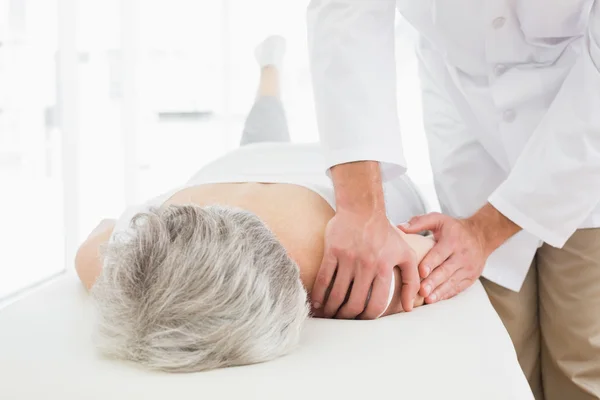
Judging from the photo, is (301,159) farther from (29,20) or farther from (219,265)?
(29,20)

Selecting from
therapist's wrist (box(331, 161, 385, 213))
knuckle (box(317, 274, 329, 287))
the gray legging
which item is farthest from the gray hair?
the gray legging

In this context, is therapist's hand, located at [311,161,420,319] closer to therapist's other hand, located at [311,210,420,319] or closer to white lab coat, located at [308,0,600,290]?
therapist's other hand, located at [311,210,420,319]

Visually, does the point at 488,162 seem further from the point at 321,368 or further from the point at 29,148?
the point at 29,148

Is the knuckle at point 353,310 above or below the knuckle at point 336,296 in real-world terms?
below

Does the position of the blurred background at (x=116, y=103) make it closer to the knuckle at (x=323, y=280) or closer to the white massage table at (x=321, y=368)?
the knuckle at (x=323, y=280)

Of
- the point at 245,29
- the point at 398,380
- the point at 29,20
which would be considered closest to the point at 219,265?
the point at 398,380

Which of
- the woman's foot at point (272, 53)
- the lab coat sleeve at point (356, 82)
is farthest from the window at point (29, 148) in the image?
the lab coat sleeve at point (356, 82)

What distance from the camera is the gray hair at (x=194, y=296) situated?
0.77 meters

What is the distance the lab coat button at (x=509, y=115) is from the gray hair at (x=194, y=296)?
0.82 metres

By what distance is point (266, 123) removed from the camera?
2521 millimetres

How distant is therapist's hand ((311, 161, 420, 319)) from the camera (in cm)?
99

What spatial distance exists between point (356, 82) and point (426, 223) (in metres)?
0.33

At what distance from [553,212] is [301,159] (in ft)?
2.18

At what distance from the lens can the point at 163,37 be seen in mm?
4695
